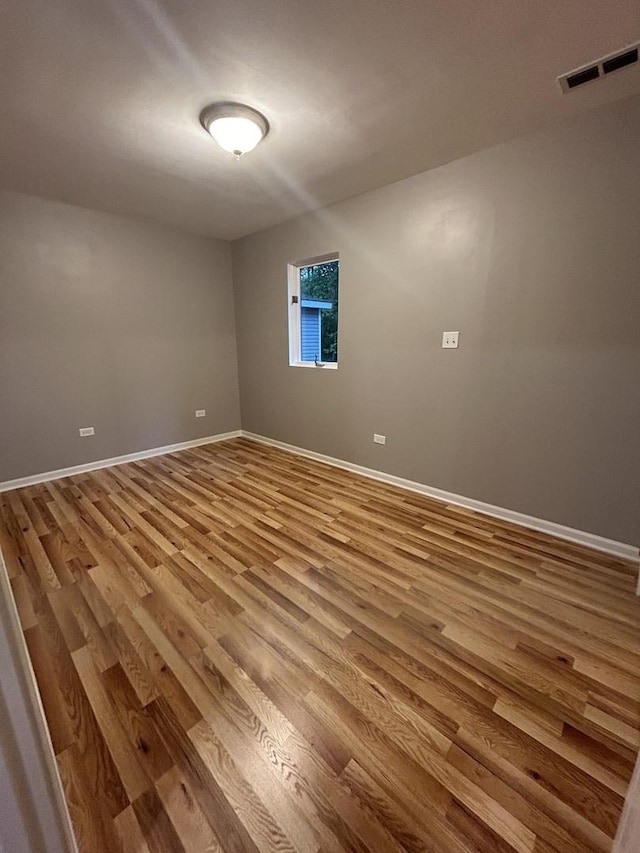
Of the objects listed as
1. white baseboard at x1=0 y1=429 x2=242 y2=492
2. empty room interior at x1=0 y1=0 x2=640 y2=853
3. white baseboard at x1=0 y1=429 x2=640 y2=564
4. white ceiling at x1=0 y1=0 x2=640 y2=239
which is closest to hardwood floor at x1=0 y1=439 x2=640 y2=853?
empty room interior at x1=0 y1=0 x2=640 y2=853

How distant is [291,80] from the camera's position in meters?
1.71

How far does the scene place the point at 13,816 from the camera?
0.48 metres

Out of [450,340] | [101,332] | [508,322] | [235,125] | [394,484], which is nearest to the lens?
[235,125]

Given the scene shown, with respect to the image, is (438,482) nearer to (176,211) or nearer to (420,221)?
Result: (420,221)

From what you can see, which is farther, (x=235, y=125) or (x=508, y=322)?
(x=508, y=322)

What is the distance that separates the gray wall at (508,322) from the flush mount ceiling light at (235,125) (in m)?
1.29

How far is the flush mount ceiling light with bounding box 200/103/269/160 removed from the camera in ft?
6.23

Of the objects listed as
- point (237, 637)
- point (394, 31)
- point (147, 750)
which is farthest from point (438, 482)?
point (394, 31)

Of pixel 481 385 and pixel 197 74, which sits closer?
pixel 197 74

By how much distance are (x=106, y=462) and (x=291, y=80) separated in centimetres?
365

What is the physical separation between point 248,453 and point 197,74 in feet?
10.7

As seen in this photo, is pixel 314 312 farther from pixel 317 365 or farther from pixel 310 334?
pixel 317 365

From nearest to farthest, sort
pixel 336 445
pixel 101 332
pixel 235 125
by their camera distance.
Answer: pixel 235 125
pixel 101 332
pixel 336 445

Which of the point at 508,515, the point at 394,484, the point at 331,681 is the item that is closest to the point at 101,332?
the point at 394,484
